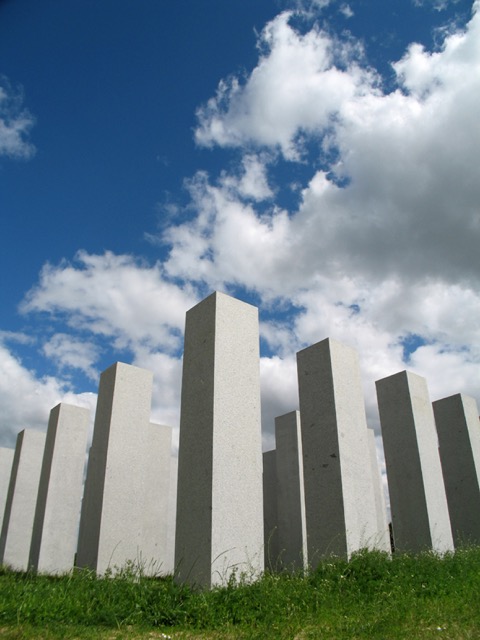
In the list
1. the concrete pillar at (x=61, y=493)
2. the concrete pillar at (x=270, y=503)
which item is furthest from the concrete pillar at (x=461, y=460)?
the concrete pillar at (x=61, y=493)

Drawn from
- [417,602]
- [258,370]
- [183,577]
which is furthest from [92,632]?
[258,370]

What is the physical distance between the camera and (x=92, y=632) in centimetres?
415

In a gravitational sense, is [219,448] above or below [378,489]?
below

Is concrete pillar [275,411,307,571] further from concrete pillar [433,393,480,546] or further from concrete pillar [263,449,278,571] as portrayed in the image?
concrete pillar [433,393,480,546]

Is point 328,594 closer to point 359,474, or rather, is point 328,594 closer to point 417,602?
point 417,602

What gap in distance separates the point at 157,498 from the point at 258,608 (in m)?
9.24

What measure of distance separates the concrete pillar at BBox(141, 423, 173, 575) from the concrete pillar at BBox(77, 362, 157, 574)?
351cm

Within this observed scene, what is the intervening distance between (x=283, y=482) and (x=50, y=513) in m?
6.22

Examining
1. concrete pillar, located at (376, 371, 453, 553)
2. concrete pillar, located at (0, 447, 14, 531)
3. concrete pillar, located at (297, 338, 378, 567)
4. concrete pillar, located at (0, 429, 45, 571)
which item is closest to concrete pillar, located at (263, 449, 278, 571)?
concrete pillar, located at (376, 371, 453, 553)

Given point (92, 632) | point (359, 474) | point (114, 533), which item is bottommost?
point (92, 632)

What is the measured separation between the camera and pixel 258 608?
4832 millimetres

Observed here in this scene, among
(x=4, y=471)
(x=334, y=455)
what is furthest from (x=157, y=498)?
(x=4, y=471)

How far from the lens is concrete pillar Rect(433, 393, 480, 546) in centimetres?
1124

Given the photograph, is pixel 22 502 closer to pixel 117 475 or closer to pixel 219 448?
pixel 117 475
